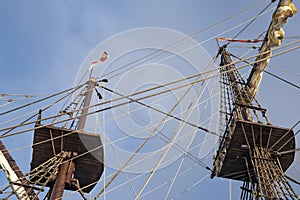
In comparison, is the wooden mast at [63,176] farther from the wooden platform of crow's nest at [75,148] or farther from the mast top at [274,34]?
the mast top at [274,34]

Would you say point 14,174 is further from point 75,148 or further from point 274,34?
point 274,34

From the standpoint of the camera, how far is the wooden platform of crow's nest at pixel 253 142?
39.1ft

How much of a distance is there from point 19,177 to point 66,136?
1.89 m

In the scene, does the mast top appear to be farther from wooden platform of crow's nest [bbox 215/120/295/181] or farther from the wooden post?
the wooden post

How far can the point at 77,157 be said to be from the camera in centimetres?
1230

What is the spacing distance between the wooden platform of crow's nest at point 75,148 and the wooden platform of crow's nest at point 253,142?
4.14 m

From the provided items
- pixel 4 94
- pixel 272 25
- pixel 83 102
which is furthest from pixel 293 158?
pixel 4 94

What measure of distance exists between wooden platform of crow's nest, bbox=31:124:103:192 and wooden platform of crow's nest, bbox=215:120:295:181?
163 inches

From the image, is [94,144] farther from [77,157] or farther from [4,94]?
[4,94]

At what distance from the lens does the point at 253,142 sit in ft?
39.9

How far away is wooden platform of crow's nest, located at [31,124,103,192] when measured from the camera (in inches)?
475

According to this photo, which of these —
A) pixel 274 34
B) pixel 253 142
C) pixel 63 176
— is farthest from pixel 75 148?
pixel 274 34

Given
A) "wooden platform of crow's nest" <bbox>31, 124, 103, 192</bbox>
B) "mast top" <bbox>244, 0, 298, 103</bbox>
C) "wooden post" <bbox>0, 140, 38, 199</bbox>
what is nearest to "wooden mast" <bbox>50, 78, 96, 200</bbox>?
"wooden platform of crow's nest" <bbox>31, 124, 103, 192</bbox>

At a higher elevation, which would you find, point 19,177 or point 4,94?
point 4,94
